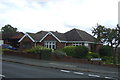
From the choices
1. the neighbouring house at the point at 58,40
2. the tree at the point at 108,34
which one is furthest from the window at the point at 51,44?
the tree at the point at 108,34

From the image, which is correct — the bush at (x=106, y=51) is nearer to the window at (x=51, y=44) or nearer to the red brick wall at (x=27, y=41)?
the window at (x=51, y=44)

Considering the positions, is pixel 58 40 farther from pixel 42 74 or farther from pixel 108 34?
pixel 42 74

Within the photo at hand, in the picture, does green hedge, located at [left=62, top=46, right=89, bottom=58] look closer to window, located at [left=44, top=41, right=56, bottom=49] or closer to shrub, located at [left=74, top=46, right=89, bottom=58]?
shrub, located at [left=74, top=46, right=89, bottom=58]

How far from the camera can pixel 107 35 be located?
29078 mm

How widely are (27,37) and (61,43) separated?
699 centimetres

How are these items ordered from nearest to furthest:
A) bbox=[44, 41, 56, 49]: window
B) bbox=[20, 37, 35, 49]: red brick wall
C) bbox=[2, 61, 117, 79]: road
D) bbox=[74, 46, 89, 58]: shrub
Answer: bbox=[2, 61, 117, 79]: road, bbox=[74, 46, 89, 58]: shrub, bbox=[44, 41, 56, 49]: window, bbox=[20, 37, 35, 49]: red brick wall

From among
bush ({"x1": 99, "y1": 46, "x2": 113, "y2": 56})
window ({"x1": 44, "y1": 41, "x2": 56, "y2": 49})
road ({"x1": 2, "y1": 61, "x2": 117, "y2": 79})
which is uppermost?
window ({"x1": 44, "y1": 41, "x2": 56, "y2": 49})

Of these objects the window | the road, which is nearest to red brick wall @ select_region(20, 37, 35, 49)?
the window

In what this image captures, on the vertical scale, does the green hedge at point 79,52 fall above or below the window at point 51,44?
below

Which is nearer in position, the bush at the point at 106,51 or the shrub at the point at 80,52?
the shrub at the point at 80,52

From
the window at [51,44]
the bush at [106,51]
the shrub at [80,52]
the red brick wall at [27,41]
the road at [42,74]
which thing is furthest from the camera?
the red brick wall at [27,41]

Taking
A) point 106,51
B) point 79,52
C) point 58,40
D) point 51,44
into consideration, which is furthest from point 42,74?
point 51,44

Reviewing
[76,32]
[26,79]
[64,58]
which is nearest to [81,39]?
[76,32]

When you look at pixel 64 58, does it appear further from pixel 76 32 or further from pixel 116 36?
pixel 76 32
